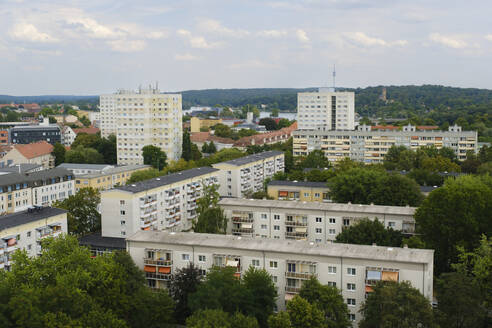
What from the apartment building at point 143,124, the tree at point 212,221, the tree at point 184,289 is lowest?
the tree at point 184,289

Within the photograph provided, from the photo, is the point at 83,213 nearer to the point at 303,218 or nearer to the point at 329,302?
the point at 303,218

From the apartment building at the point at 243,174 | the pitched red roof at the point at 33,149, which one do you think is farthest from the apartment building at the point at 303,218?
the pitched red roof at the point at 33,149

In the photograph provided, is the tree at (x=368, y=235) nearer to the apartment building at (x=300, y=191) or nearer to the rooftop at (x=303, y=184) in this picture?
the apartment building at (x=300, y=191)

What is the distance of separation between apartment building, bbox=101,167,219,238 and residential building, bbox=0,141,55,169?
1375 inches

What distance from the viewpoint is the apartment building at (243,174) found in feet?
177

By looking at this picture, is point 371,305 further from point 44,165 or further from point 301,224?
point 44,165

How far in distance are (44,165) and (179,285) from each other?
56.9 metres

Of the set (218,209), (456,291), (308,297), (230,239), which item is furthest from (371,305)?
(218,209)

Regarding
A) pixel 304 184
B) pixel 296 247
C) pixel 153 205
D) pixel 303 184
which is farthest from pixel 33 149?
pixel 296 247

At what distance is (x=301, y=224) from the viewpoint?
36094 mm

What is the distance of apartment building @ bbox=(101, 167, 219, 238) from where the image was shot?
3778cm

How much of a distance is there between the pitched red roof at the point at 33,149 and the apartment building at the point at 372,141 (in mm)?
36985

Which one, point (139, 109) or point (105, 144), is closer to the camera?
point (139, 109)

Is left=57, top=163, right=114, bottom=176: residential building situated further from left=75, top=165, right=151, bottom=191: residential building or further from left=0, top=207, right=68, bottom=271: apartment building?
left=0, top=207, right=68, bottom=271: apartment building
